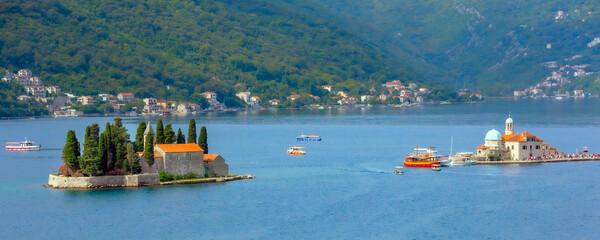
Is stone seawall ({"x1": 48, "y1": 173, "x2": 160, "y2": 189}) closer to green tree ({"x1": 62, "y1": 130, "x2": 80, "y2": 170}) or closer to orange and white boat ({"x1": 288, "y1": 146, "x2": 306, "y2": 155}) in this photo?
green tree ({"x1": 62, "y1": 130, "x2": 80, "y2": 170})

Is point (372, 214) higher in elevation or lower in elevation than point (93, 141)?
lower

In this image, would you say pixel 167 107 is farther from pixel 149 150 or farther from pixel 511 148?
pixel 149 150

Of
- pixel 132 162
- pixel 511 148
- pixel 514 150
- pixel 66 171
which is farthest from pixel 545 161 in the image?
pixel 66 171

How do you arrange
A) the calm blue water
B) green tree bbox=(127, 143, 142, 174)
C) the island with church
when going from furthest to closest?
1. green tree bbox=(127, 143, 142, 174)
2. the island with church
3. the calm blue water

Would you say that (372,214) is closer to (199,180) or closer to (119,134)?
(199,180)

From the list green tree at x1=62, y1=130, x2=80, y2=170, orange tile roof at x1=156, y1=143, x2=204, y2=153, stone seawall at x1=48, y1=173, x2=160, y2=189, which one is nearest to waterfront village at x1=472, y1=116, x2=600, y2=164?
orange tile roof at x1=156, y1=143, x2=204, y2=153

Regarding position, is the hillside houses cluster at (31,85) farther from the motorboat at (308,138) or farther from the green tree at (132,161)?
the green tree at (132,161)

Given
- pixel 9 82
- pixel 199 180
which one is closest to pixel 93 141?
pixel 199 180
